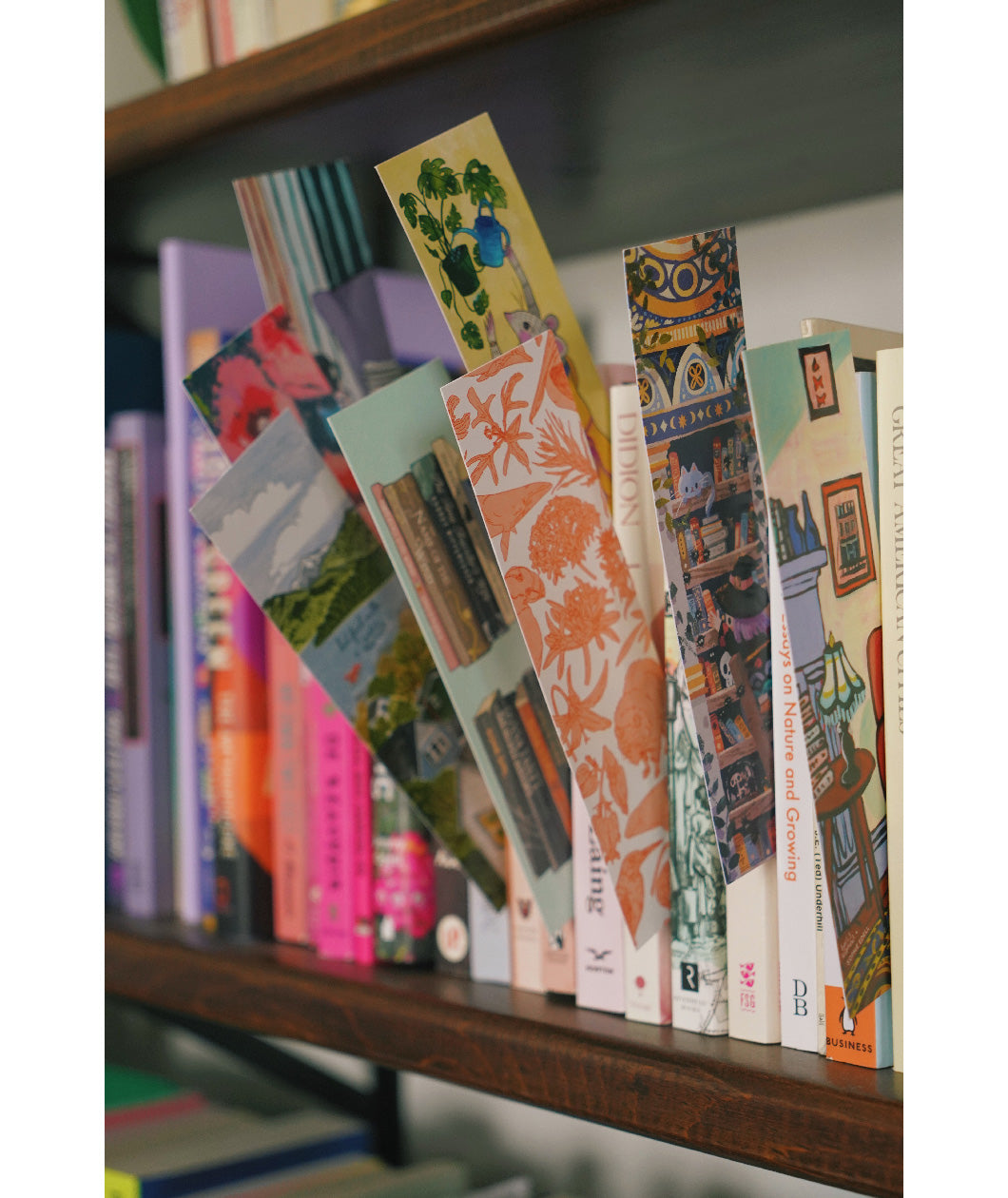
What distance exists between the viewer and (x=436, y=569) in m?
0.57

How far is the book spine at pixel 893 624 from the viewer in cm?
49

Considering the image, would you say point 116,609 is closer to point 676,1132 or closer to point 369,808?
point 369,808

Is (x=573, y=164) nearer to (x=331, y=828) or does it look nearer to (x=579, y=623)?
(x=579, y=623)

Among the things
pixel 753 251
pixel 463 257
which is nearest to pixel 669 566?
pixel 463 257

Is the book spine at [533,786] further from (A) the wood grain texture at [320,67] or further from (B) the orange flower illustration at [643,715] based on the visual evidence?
(A) the wood grain texture at [320,67]

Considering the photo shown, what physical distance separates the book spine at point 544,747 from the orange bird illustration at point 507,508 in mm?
109

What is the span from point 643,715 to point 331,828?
252 mm

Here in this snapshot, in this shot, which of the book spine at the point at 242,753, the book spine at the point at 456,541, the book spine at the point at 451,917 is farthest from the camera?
the book spine at the point at 242,753

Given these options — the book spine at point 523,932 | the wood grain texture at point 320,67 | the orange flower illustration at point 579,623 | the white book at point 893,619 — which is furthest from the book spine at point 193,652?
the white book at point 893,619

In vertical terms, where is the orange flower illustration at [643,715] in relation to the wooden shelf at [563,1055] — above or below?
above

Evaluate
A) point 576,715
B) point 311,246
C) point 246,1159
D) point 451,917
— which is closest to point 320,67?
point 311,246

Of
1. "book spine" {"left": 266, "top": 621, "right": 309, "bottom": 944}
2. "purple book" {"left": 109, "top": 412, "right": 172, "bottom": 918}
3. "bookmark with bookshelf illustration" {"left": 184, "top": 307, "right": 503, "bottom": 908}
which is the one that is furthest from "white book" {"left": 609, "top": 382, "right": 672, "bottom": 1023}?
"purple book" {"left": 109, "top": 412, "right": 172, "bottom": 918}
